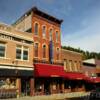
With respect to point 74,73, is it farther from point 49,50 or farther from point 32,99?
point 32,99

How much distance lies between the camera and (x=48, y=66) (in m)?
31.1

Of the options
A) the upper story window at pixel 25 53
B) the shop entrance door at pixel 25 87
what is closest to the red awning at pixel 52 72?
the shop entrance door at pixel 25 87

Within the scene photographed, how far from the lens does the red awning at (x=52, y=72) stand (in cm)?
2890

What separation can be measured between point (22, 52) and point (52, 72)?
6.54 metres

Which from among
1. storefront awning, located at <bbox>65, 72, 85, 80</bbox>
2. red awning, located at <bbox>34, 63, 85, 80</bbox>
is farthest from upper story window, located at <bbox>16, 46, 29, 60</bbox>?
storefront awning, located at <bbox>65, 72, 85, 80</bbox>

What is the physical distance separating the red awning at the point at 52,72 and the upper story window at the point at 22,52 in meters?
2.20

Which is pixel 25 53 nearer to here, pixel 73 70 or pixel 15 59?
pixel 15 59

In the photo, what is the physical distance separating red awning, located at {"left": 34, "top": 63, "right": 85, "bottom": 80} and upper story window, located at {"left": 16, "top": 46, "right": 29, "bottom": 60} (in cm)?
220

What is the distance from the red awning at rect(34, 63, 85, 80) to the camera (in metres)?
28.9

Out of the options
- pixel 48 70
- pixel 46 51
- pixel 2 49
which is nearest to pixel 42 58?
pixel 46 51

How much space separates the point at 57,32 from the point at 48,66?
764cm

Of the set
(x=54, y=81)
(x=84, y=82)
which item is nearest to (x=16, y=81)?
(x=54, y=81)

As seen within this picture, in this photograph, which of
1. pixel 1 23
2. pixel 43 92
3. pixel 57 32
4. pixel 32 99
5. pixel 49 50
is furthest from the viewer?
pixel 57 32

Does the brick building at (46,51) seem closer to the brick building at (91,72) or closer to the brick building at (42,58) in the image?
the brick building at (42,58)
